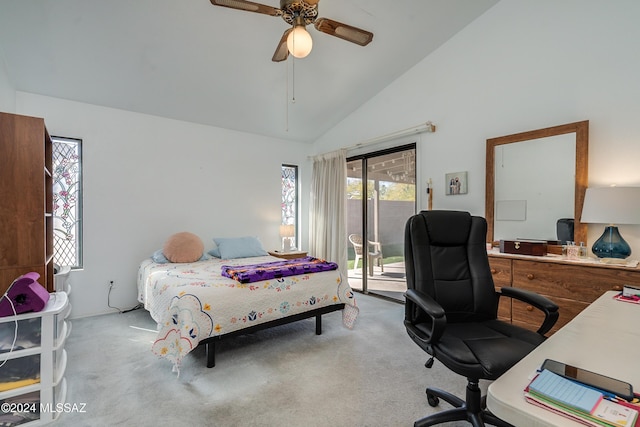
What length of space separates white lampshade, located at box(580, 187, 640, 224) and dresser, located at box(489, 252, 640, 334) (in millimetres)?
322

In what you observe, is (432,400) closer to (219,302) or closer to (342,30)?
(219,302)

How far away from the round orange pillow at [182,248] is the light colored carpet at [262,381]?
854 mm

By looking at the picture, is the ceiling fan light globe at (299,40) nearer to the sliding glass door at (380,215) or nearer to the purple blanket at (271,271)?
the purple blanket at (271,271)

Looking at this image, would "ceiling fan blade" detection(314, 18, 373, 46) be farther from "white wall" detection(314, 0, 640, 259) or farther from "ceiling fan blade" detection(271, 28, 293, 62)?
"white wall" detection(314, 0, 640, 259)

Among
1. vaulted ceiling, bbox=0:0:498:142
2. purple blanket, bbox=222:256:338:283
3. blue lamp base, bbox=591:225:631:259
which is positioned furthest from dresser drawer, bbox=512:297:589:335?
vaulted ceiling, bbox=0:0:498:142

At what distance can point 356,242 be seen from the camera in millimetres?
4594

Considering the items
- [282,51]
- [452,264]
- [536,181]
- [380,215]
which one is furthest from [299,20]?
[380,215]

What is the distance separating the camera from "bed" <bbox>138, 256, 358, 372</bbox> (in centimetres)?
216

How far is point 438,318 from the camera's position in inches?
54.2

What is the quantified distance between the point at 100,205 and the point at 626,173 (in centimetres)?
508

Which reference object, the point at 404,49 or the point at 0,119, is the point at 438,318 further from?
the point at 404,49

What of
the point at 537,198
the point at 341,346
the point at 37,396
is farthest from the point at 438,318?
the point at 37,396

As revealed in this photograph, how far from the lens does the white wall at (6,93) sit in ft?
8.39

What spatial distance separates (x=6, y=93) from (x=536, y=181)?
4904 millimetres
